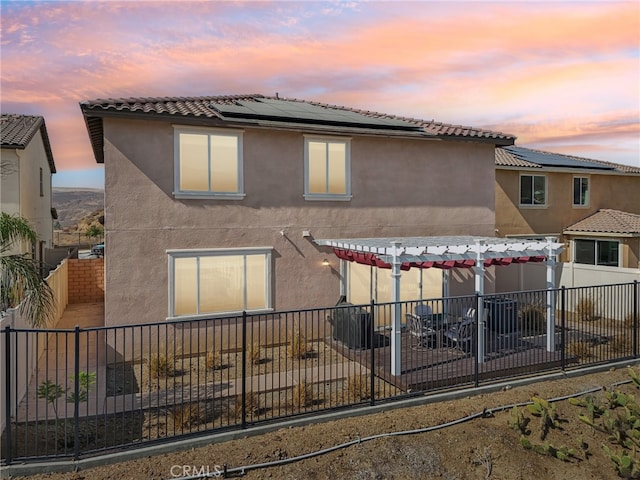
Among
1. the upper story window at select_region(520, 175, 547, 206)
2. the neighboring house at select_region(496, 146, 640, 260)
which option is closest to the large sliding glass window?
A: the neighboring house at select_region(496, 146, 640, 260)

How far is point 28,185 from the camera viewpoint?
65.9ft

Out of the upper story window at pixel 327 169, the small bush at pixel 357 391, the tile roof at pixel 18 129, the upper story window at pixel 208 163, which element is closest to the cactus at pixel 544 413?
the small bush at pixel 357 391

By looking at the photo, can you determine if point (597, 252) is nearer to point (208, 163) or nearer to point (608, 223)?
point (608, 223)

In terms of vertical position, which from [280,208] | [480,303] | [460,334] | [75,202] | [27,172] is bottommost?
[460,334]

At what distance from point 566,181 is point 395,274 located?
17660 mm

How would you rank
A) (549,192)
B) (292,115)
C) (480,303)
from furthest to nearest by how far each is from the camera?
(549,192), (292,115), (480,303)

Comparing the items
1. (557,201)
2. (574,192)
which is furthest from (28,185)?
(574,192)

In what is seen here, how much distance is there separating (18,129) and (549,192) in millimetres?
25099

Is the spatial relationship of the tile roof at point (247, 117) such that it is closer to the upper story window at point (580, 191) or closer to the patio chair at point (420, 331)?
the patio chair at point (420, 331)

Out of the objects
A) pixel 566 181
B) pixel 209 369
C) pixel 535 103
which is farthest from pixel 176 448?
pixel 566 181

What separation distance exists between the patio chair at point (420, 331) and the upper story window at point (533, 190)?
13.3 m

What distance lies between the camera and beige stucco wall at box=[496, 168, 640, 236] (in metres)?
22.1

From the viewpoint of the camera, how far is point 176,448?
724cm

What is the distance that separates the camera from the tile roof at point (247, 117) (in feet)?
39.3
